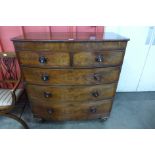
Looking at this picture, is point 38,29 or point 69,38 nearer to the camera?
point 69,38

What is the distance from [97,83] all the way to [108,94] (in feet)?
0.75

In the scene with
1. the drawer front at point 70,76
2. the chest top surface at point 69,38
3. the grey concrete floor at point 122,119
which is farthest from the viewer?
the grey concrete floor at point 122,119

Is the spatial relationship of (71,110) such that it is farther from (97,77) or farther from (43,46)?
(43,46)

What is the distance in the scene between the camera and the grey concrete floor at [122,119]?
1734 mm

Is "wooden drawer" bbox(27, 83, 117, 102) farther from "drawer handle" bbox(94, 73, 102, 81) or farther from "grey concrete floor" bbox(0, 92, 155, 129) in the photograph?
"grey concrete floor" bbox(0, 92, 155, 129)

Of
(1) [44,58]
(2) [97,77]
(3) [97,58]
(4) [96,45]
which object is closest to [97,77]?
(2) [97,77]

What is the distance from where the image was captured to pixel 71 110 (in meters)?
1.57

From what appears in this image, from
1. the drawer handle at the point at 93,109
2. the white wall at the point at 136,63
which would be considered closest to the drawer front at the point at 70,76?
the drawer handle at the point at 93,109

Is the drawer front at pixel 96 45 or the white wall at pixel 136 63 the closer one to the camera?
the drawer front at pixel 96 45

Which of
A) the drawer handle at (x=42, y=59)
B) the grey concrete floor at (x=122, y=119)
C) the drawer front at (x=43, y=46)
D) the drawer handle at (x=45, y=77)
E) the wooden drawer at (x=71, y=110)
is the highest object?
the drawer front at (x=43, y=46)

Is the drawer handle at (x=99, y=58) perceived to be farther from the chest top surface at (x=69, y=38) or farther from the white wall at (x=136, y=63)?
the white wall at (x=136, y=63)

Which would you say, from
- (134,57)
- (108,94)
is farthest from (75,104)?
(134,57)

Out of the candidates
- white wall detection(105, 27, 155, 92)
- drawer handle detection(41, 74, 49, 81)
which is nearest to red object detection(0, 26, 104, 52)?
white wall detection(105, 27, 155, 92)

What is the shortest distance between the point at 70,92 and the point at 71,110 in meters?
0.28
